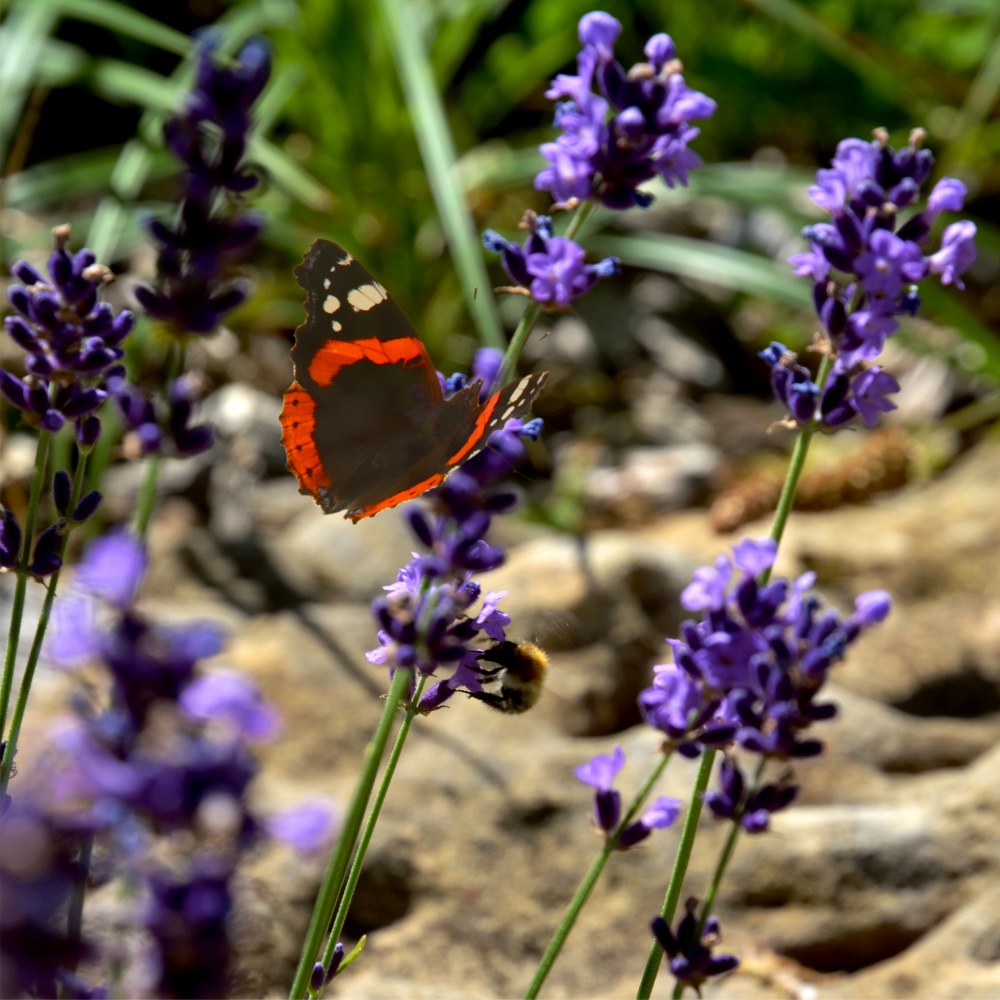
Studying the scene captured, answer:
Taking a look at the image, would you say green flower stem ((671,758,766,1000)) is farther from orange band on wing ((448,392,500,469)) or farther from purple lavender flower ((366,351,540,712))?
orange band on wing ((448,392,500,469))

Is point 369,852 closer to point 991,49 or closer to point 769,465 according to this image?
point 769,465

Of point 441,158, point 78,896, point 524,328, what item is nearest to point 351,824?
point 78,896

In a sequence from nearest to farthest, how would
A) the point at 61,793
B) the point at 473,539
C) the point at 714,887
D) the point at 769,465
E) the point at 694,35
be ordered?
the point at 61,793, the point at 473,539, the point at 714,887, the point at 769,465, the point at 694,35

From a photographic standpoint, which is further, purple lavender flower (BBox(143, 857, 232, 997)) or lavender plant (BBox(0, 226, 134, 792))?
lavender plant (BBox(0, 226, 134, 792))

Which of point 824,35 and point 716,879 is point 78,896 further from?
point 824,35

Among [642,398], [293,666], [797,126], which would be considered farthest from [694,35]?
[293,666]

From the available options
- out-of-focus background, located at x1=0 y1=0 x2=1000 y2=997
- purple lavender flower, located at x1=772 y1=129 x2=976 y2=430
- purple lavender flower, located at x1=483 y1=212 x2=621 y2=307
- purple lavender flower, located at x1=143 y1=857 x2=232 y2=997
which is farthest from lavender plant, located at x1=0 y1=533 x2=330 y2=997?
purple lavender flower, located at x1=772 y1=129 x2=976 y2=430

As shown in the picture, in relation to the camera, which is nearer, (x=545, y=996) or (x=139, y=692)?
(x=139, y=692)
